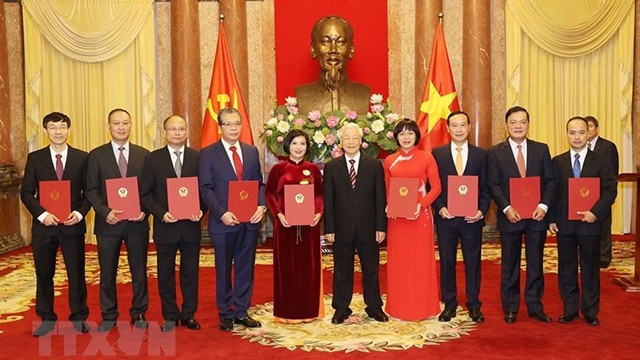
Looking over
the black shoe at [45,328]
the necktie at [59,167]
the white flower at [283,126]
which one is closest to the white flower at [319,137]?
the white flower at [283,126]

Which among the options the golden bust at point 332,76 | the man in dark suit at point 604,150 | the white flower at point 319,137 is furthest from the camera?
the golden bust at point 332,76

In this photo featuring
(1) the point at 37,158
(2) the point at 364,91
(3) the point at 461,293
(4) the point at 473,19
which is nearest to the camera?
(1) the point at 37,158

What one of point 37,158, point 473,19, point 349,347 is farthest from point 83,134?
point 349,347

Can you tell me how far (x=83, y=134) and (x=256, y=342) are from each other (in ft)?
20.4

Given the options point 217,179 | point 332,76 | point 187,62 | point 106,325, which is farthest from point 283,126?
point 106,325

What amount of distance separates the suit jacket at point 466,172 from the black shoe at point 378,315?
868 mm

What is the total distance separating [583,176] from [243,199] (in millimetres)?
2702

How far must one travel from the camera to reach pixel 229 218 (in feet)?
18.1

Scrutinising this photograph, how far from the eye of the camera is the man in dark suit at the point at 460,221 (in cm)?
572

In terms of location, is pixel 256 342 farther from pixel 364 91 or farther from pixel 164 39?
pixel 164 39

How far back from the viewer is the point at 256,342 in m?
5.35

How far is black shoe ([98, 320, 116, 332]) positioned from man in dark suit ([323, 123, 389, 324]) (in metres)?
1.77

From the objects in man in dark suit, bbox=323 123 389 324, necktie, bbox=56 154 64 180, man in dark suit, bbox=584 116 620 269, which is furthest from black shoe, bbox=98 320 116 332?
man in dark suit, bbox=584 116 620 269

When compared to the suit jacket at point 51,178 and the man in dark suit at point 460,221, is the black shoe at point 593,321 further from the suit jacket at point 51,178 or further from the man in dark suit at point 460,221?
the suit jacket at point 51,178
